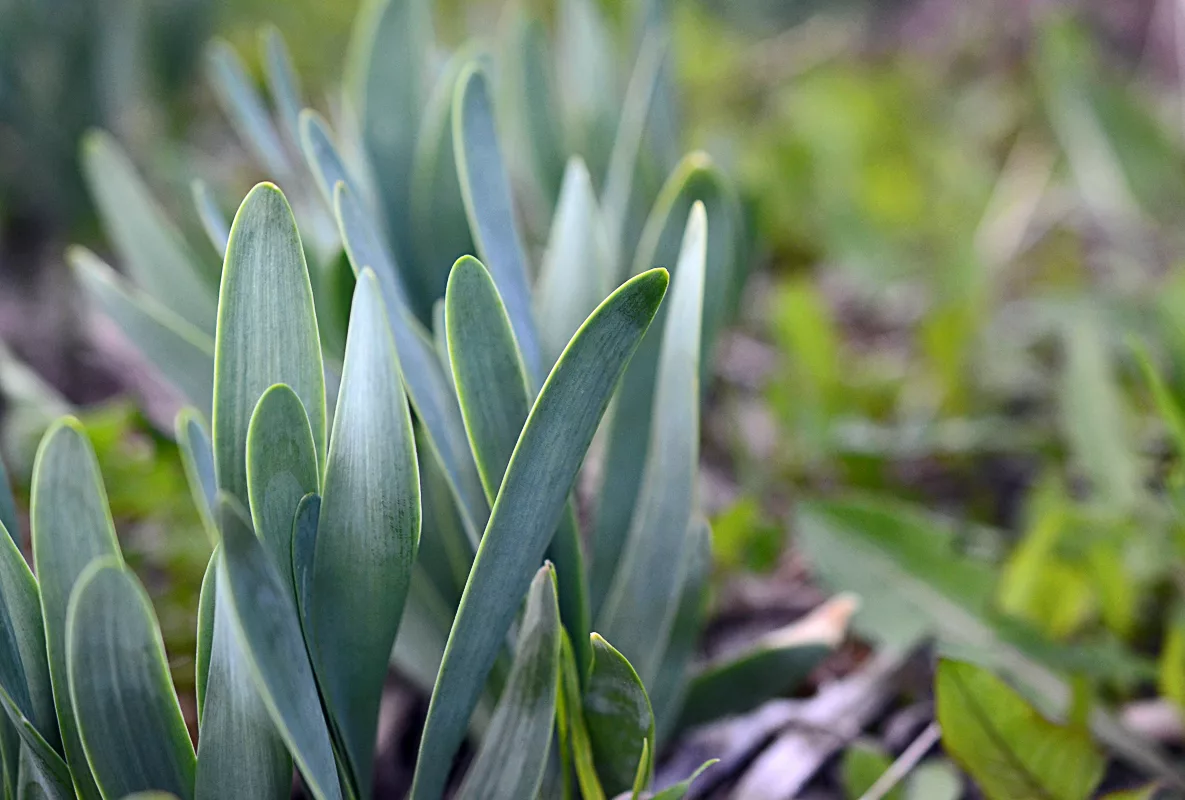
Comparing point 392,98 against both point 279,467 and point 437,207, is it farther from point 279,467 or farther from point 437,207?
point 279,467

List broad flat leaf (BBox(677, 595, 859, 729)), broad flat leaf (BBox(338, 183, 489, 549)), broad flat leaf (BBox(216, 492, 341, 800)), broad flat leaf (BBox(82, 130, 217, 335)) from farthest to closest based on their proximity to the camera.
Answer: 1. broad flat leaf (BBox(82, 130, 217, 335))
2. broad flat leaf (BBox(677, 595, 859, 729))
3. broad flat leaf (BBox(338, 183, 489, 549))
4. broad flat leaf (BBox(216, 492, 341, 800))

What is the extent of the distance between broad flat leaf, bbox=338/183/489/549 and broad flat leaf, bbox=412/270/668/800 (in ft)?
0.18

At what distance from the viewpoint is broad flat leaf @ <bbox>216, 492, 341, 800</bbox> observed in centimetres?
30

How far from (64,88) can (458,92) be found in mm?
1036

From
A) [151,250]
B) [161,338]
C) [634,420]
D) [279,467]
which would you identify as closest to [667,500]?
[634,420]

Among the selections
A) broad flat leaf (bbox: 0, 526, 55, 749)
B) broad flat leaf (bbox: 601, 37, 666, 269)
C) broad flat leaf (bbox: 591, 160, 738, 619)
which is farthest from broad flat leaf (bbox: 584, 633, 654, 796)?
broad flat leaf (bbox: 601, 37, 666, 269)

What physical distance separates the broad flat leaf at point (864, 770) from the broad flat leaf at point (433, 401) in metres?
0.27

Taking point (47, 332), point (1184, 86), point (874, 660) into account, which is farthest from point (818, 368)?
point (1184, 86)

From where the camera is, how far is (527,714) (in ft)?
1.30

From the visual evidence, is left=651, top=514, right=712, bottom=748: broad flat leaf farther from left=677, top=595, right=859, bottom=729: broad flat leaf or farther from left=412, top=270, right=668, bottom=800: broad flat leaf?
left=412, top=270, right=668, bottom=800: broad flat leaf

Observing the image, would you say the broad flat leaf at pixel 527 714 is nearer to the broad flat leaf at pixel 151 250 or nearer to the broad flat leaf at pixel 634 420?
the broad flat leaf at pixel 634 420

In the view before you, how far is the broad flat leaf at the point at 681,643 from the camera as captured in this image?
50cm

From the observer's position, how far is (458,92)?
0.46 metres

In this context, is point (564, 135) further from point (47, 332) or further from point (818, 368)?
point (47, 332)
